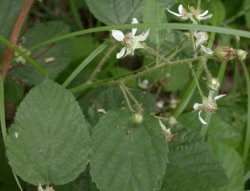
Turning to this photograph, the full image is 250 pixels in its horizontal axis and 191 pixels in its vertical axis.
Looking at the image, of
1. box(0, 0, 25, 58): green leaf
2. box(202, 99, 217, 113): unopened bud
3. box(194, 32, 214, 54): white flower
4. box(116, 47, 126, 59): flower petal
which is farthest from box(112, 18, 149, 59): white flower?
box(0, 0, 25, 58): green leaf

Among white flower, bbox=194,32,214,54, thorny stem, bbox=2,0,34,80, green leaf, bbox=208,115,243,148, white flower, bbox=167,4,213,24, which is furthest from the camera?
green leaf, bbox=208,115,243,148

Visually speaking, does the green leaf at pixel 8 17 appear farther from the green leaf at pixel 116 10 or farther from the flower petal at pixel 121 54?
the flower petal at pixel 121 54

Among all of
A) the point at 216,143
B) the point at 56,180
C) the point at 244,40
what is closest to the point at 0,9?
the point at 56,180

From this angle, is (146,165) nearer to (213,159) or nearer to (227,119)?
(213,159)

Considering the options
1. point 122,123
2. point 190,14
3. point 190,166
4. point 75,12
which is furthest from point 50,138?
point 75,12

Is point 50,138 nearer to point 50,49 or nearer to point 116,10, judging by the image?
point 116,10

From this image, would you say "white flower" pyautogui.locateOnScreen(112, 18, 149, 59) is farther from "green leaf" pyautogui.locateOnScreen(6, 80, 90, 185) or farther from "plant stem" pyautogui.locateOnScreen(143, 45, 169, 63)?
"green leaf" pyautogui.locateOnScreen(6, 80, 90, 185)
